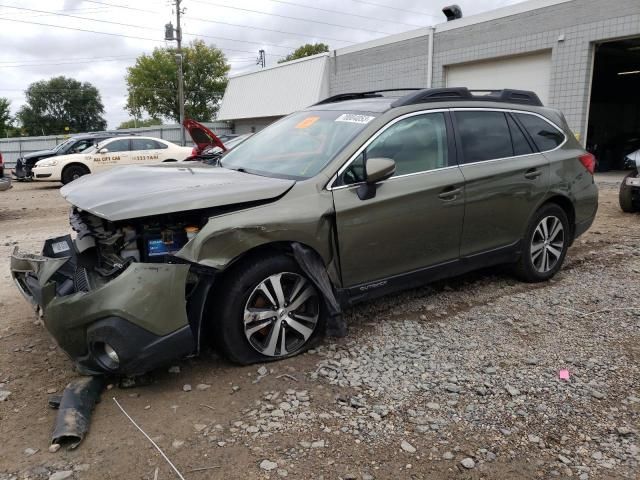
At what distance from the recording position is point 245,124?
1348 inches

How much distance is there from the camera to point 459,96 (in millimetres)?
4621

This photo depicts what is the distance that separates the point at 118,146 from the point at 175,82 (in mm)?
44835

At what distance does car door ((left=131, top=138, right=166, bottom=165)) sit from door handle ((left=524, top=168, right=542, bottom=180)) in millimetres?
13404

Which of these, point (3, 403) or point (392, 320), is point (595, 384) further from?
point (3, 403)

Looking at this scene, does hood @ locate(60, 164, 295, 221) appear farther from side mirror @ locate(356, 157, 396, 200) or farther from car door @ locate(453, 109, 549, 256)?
car door @ locate(453, 109, 549, 256)

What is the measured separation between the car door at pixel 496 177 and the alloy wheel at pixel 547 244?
28 cm

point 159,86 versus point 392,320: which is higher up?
point 159,86

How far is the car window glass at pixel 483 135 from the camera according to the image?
4527mm

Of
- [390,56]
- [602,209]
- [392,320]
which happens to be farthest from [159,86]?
[392,320]

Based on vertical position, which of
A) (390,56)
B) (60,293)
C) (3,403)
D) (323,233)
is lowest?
(3,403)

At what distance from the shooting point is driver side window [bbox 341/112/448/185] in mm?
3865

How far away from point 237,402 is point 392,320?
64.0 inches

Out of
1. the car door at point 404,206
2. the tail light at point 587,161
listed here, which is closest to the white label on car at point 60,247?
the car door at point 404,206

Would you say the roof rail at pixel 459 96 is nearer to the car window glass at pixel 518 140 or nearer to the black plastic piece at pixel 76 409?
the car window glass at pixel 518 140
